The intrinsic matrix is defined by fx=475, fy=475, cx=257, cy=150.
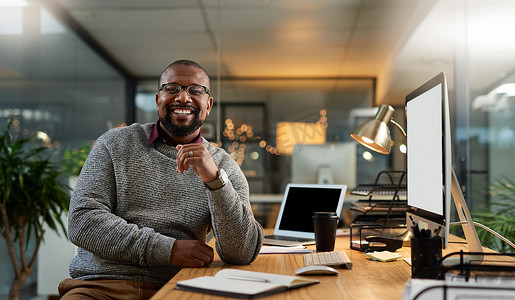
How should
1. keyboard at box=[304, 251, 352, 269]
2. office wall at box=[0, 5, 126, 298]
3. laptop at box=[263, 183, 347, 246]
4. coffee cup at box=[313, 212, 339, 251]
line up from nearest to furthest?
keyboard at box=[304, 251, 352, 269] → coffee cup at box=[313, 212, 339, 251] → laptop at box=[263, 183, 347, 246] → office wall at box=[0, 5, 126, 298]

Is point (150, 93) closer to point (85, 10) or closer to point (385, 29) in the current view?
point (85, 10)

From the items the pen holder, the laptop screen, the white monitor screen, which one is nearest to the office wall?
the laptop screen

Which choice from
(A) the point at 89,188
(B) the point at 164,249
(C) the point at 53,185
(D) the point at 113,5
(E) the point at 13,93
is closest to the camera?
(B) the point at 164,249

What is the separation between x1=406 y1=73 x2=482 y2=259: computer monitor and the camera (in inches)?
46.2

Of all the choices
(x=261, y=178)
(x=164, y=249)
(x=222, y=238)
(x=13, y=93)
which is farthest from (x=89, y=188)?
(x=13, y=93)

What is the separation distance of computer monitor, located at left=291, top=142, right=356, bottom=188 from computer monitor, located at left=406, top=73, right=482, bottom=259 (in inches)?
72.4

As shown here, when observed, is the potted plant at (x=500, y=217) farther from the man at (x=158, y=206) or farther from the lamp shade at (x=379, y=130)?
the man at (x=158, y=206)

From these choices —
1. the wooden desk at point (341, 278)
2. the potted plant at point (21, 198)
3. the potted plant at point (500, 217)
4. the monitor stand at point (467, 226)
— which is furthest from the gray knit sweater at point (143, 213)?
the potted plant at point (500, 217)

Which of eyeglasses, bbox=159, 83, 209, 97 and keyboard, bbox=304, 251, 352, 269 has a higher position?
eyeglasses, bbox=159, 83, 209, 97

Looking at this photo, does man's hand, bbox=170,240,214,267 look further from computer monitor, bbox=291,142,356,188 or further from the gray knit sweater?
computer monitor, bbox=291,142,356,188

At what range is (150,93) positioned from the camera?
427cm

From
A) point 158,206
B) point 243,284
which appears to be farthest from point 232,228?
point 243,284

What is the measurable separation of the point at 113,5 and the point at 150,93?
0.84 meters

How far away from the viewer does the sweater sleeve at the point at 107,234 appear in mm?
1479
